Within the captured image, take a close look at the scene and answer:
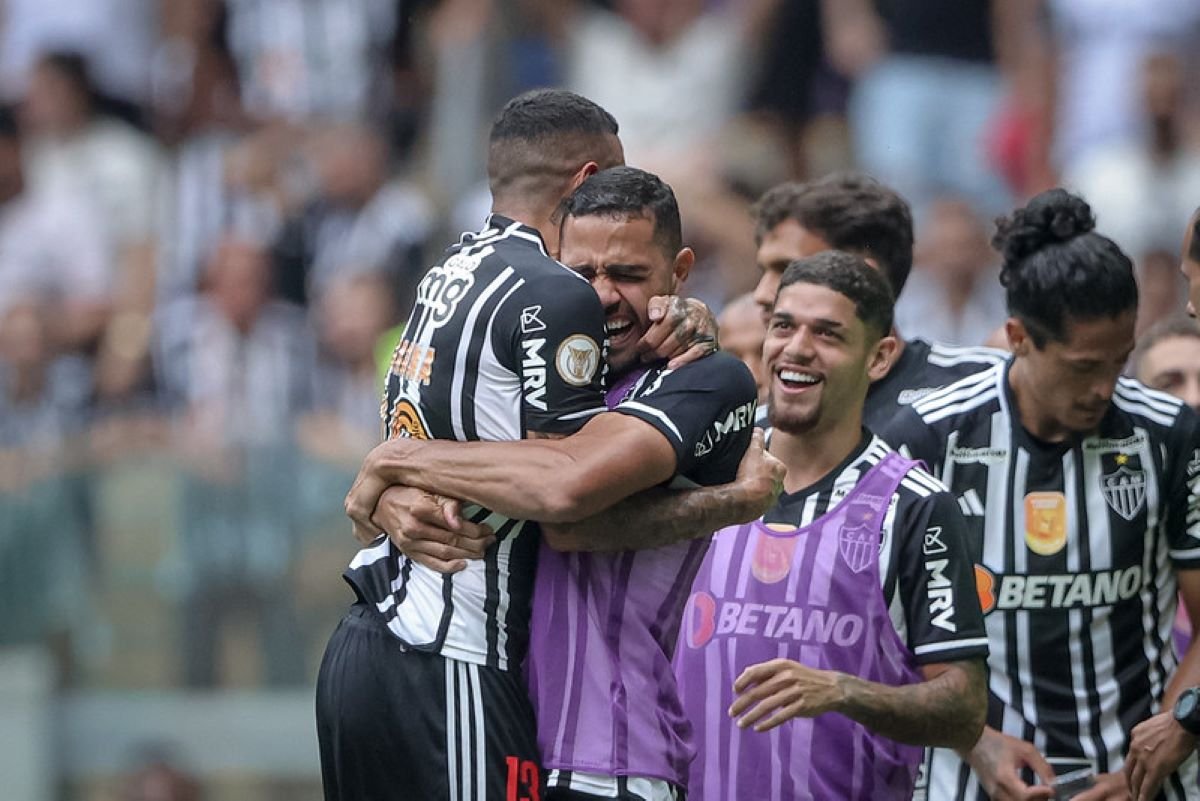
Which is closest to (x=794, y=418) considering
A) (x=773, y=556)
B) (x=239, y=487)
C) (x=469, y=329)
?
(x=773, y=556)


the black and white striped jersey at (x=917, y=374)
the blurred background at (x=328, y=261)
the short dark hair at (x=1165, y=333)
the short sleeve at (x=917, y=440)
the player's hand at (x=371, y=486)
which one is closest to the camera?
the player's hand at (x=371, y=486)

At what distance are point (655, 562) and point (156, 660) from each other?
614cm

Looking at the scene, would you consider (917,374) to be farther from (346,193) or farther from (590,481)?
(346,193)

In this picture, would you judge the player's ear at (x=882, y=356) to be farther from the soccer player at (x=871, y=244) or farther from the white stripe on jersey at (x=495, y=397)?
the white stripe on jersey at (x=495, y=397)

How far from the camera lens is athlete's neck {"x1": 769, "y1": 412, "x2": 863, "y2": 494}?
456 centimetres

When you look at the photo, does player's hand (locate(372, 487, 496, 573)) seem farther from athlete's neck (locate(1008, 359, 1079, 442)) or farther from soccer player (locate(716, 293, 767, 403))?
soccer player (locate(716, 293, 767, 403))

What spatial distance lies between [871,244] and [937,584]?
4.45 ft

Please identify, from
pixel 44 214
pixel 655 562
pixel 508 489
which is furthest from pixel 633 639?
pixel 44 214

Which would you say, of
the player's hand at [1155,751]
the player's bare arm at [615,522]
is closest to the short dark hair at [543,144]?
the player's bare arm at [615,522]

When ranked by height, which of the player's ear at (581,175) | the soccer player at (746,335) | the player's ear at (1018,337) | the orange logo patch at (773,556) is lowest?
the orange logo patch at (773,556)

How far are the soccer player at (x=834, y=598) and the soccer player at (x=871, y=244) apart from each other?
0.72m

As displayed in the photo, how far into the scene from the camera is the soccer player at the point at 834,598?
14.3 feet

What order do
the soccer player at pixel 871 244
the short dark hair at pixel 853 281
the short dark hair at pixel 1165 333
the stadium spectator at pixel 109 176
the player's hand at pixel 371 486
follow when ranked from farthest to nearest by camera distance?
the stadium spectator at pixel 109 176 < the short dark hair at pixel 1165 333 < the soccer player at pixel 871 244 < the short dark hair at pixel 853 281 < the player's hand at pixel 371 486

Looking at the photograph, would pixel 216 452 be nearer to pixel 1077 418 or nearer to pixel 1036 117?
pixel 1036 117
